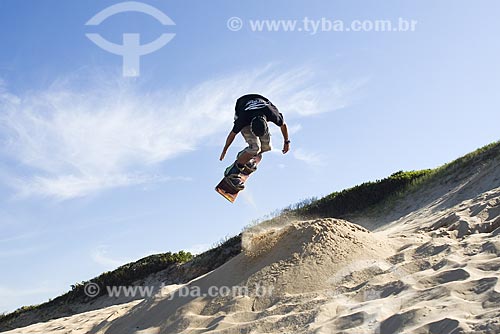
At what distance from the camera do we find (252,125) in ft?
23.3

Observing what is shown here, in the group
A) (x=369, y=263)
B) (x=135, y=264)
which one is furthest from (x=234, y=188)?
(x=135, y=264)

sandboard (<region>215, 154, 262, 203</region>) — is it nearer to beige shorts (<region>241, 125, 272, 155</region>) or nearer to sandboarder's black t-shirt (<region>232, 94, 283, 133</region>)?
beige shorts (<region>241, 125, 272, 155</region>)

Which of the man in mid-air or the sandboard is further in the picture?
the sandboard

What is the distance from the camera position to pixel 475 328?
3367mm

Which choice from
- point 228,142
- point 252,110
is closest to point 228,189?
point 228,142

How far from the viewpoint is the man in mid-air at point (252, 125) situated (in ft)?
23.5

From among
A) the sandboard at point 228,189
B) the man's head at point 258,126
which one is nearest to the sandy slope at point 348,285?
the sandboard at point 228,189

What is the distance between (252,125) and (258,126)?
0.29 ft

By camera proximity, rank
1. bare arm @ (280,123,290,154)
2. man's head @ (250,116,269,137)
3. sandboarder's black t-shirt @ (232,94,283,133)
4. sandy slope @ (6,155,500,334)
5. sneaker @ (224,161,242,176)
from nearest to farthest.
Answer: sandy slope @ (6,155,500,334)
man's head @ (250,116,269,137)
sandboarder's black t-shirt @ (232,94,283,133)
sneaker @ (224,161,242,176)
bare arm @ (280,123,290,154)

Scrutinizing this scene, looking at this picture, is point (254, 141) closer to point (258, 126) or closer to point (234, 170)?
point (258, 126)

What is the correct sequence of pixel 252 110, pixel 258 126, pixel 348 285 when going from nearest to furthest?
pixel 348 285
pixel 258 126
pixel 252 110

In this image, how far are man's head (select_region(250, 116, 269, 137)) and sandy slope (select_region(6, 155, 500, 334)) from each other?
1.30 m

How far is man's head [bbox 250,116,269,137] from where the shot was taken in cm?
707

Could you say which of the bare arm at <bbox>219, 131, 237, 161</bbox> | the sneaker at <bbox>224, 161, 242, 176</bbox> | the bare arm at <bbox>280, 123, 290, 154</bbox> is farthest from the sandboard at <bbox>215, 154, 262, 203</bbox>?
the bare arm at <bbox>280, 123, 290, 154</bbox>
